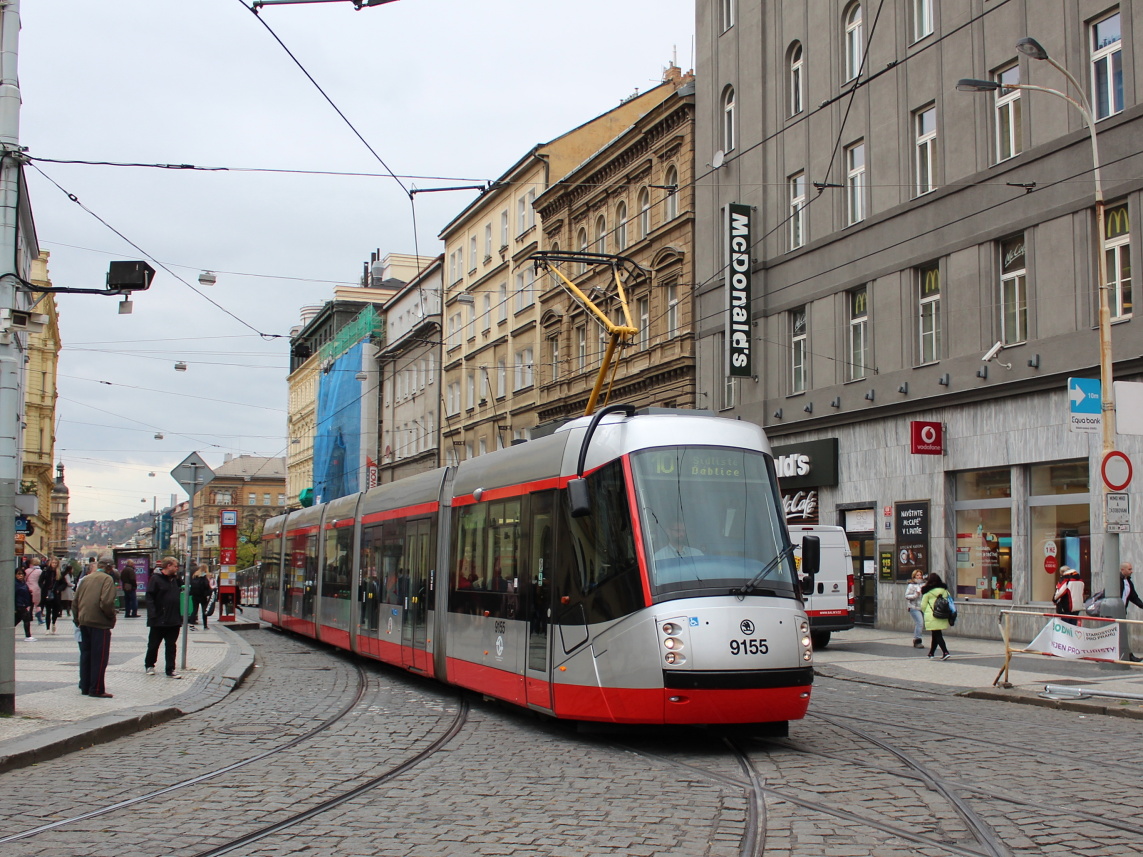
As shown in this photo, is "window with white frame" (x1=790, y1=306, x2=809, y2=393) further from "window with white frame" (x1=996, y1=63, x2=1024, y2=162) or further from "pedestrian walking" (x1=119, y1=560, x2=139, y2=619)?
"pedestrian walking" (x1=119, y1=560, x2=139, y2=619)

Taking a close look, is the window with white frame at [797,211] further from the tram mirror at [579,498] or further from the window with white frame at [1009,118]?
the tram mirror at [579,498]

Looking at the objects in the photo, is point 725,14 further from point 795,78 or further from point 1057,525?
point 1057,525

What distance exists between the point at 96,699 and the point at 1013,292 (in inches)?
682

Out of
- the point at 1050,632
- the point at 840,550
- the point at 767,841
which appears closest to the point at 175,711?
the point at 767,841

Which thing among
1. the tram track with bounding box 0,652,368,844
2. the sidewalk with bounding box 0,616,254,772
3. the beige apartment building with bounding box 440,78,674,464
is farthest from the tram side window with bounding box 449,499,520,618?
the beige apartment building with bounding box 440,78,674,464

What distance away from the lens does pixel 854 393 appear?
27.7m

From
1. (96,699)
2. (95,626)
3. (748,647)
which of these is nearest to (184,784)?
(748,647)

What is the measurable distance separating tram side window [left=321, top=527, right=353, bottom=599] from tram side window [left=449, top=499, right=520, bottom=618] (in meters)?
6.87

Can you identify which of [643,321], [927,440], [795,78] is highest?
[795,78]

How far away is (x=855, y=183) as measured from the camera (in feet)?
A: 92.0

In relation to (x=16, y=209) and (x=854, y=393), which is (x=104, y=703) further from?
(x=854, y=393)

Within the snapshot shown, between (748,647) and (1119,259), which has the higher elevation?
(1119,259)

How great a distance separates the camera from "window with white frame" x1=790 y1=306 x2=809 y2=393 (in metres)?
29.9

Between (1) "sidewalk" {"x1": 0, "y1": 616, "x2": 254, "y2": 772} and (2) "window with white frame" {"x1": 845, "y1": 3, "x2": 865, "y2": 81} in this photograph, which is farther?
(2) "window with white frame" {"x1": 845, "y1": 3, "x2": 865, "y2": 81}
